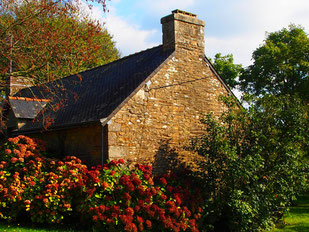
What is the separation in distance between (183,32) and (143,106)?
382 centimetres

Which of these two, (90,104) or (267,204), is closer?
(267,204)

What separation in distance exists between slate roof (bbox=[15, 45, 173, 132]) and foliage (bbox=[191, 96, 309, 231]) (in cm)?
305

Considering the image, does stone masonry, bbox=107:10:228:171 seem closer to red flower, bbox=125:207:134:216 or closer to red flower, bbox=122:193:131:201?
red flower, bbox=122:193:131:201

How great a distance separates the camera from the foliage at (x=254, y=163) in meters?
10.9

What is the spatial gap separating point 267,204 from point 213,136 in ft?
9.09

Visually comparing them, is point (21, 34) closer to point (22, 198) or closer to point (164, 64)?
point (22, 198)

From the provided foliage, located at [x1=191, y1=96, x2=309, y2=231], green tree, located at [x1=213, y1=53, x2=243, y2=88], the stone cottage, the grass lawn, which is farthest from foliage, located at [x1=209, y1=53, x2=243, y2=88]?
foliage, located at [x1=191, y1=96, x2=309, y2=231]

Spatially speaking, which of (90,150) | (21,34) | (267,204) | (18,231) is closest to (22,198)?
(18,231)

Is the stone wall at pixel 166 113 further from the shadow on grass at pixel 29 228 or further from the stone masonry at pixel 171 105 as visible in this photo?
the shadow on grass at pixel 29 228

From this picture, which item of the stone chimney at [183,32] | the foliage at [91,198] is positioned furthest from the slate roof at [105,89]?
the foliage at [91,198]

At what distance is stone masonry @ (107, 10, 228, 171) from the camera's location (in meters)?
11.3

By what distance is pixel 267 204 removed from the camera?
36.4 ft

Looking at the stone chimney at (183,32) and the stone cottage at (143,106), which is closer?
the stone cottage at (143,106)

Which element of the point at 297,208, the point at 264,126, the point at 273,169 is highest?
the point at 264,126
